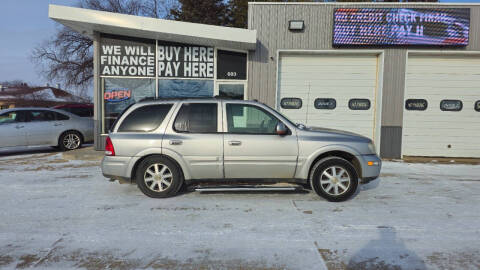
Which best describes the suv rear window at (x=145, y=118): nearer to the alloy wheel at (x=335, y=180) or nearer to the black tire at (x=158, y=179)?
the black tire at (x=158, y=179)

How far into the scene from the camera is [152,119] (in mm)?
5277

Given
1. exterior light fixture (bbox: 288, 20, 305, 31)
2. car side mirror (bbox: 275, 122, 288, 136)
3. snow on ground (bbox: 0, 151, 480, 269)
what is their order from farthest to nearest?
exterior light fixture (bbox: 288, 20, 305, 31), car side mirror (bbox: 275, 122, 288, 136), snow on ground (bbox: 0, 151, 480, 269)

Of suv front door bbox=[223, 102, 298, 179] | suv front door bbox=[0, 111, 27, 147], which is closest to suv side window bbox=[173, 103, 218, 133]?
suv front door bbox=[223, 102, 298, 179]

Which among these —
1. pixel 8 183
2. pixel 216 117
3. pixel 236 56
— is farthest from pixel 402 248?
pixel 236 56

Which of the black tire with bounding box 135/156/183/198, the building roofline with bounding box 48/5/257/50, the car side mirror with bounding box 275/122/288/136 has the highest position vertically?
the building roofline with bounding box 48/5/257/50

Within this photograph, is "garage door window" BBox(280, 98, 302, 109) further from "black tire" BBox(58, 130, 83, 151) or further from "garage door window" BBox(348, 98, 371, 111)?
"black tire" BBox(58, 130, 83, 151)

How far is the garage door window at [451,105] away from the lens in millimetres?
10062

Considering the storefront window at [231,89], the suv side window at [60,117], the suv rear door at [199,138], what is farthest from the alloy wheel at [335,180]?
the suv side window at [60,117]

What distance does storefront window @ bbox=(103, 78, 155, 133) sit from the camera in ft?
33.4

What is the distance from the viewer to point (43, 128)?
10.1 metres

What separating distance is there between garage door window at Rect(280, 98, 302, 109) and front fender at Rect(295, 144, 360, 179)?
5258mm

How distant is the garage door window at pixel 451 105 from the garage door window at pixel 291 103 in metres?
4.65

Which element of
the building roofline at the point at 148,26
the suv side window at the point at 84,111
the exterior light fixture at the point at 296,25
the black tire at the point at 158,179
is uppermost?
the exterior light fixture at the point at 296,25

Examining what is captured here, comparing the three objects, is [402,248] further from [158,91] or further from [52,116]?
[52,116]
